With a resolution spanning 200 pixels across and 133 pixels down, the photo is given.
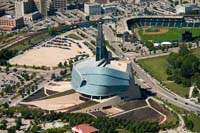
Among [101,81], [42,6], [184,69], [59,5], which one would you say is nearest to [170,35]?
[184,69]

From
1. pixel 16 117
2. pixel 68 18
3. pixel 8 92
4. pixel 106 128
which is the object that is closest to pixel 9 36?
pixel 68 18

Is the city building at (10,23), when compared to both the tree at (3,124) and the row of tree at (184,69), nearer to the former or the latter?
the row of tree at (184,69)

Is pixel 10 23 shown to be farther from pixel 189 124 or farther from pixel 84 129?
pixel 189 124

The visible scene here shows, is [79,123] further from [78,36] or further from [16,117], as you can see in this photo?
[78,36]

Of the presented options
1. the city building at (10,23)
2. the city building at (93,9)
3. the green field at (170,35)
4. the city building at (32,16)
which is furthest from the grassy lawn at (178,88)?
the city building at (93,9)

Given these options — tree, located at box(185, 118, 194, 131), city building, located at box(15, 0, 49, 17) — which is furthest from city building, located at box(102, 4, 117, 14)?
tree, located at box(185, 118, 194, 131)

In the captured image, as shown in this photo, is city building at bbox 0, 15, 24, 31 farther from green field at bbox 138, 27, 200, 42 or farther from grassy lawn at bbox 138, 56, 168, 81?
grassy lawn at bbox 138, 56, 168, 81

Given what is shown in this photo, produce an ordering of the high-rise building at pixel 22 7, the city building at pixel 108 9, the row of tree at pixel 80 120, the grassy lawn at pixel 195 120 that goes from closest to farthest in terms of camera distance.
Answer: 1. the row of tree at pixel 80 120
2. the grassy lawn at pixel 195 120
3. the high-rise building at pixel 22 7
4. the city building at pixel 108 9
